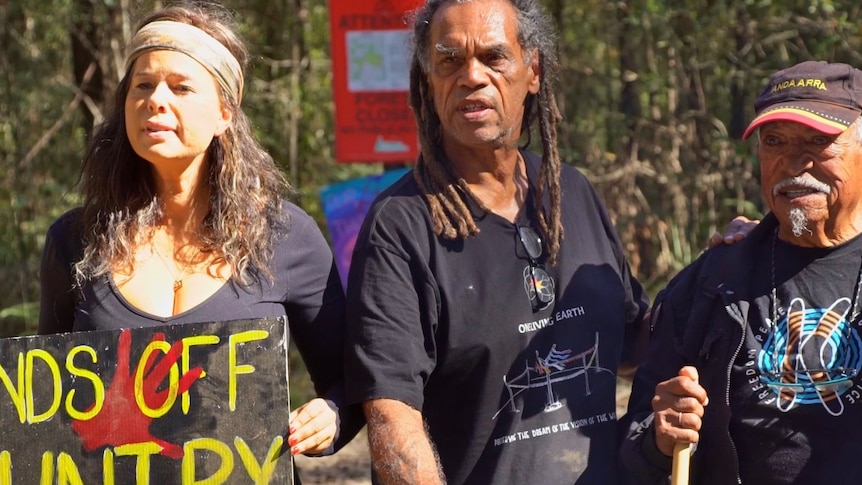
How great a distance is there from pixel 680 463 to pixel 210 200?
4.55 feet

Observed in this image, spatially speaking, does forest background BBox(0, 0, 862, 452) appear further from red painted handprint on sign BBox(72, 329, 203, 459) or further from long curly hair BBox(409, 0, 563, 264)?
red painted handprint on sign BBox(72, 329, 203, 459)

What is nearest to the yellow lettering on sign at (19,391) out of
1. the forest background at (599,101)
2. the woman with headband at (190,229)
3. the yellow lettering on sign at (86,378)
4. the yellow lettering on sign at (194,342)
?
the yellow lettering on sign at (86,378)

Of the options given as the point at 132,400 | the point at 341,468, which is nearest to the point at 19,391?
the point at 132,400

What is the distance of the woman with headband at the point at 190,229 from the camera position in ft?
9.55

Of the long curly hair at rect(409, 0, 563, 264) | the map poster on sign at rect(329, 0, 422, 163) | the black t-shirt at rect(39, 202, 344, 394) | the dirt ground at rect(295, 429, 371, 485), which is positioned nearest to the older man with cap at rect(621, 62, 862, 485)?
the long curly hair at rect(409, 0, 563, 264)

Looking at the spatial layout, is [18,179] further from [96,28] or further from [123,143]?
[123,143]

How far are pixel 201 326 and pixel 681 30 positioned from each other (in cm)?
515

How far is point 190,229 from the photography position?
3.06 m

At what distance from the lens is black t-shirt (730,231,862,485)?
8.66 ft

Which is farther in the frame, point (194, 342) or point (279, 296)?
point (279, 296)

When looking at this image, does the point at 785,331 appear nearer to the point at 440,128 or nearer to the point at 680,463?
the point at 680,463

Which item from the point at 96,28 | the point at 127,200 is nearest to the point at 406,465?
the point at 127,200

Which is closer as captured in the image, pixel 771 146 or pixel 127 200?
pixel 771 146

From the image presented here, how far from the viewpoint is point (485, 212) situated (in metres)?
2.97
